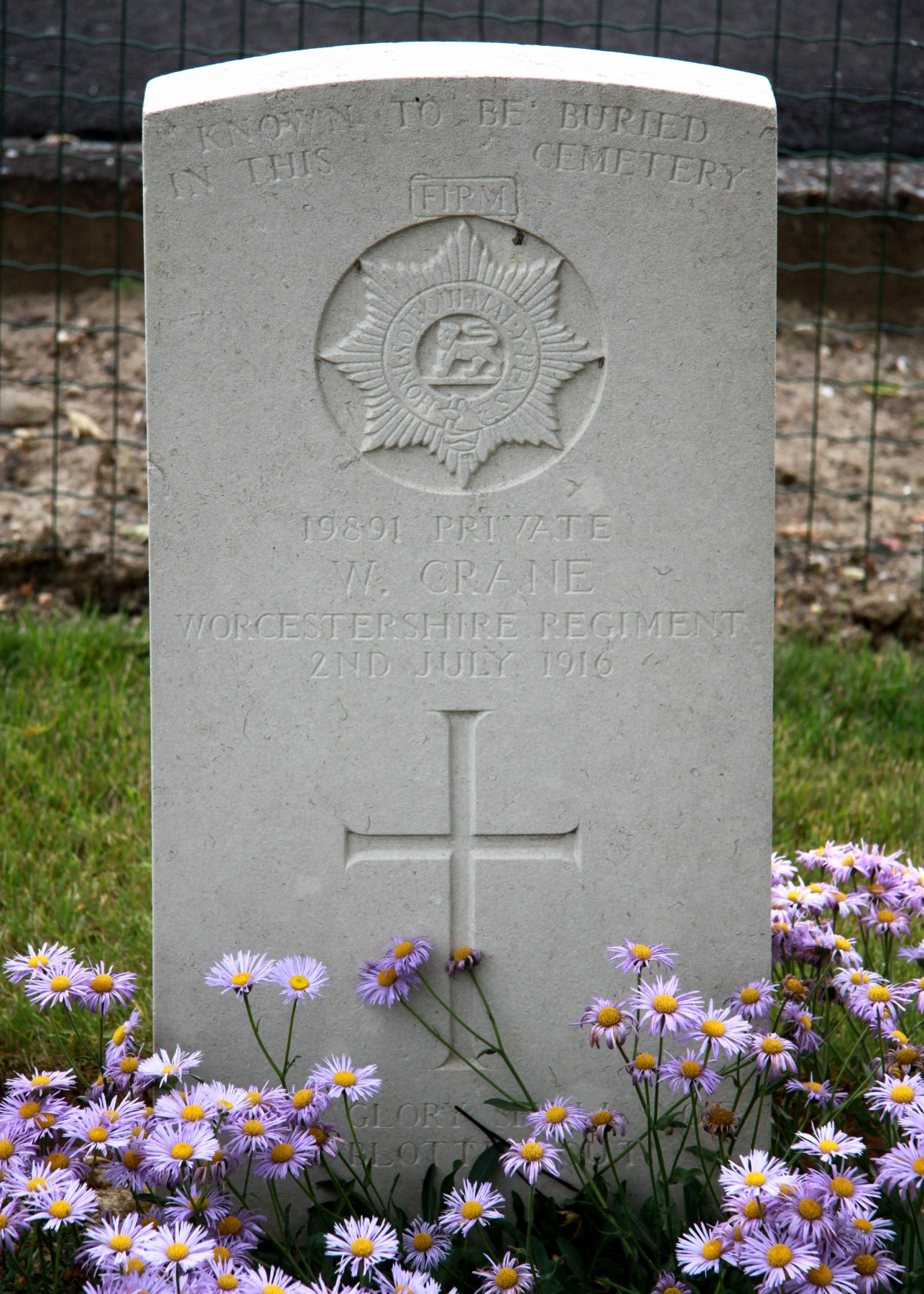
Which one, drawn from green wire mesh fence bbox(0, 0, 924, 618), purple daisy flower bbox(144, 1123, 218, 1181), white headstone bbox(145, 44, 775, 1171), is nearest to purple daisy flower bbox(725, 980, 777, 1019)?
white headstone bbox(145, 44, 775, 1171)

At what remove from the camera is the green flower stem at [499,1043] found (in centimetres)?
209

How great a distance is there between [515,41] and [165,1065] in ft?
21.4

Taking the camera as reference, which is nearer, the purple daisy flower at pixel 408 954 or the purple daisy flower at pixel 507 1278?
the purple daisy flower at pixel 507 1278

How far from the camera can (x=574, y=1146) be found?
224 centimetres

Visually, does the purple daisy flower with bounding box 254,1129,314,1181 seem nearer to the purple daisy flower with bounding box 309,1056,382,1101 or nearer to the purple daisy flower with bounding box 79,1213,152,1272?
the purple daisy flower with bounding box 309,1056,382,1101

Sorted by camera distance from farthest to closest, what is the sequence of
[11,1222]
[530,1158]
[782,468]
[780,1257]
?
[782,468]
[530,1158]
[11,1222]
[780,1257]

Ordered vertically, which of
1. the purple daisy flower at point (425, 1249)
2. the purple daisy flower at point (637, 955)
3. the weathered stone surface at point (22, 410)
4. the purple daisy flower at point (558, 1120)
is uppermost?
the weathered stone surface at point (22, 410)

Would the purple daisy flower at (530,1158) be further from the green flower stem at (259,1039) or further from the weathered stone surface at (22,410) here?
the weathered stone surface at (22,410)

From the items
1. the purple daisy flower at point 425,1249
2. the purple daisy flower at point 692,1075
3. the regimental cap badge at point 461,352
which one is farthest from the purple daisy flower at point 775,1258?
the regimental cap badge at point 461,352

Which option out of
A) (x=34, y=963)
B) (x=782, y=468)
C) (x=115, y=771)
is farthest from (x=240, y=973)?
(x=782, y=468)

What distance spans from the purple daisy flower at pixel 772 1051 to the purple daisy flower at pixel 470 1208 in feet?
1.40

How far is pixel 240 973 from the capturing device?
81.4 inches

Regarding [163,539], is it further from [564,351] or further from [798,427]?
[798,427]

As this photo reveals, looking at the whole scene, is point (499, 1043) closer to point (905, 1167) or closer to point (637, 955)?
point (637, 955)
